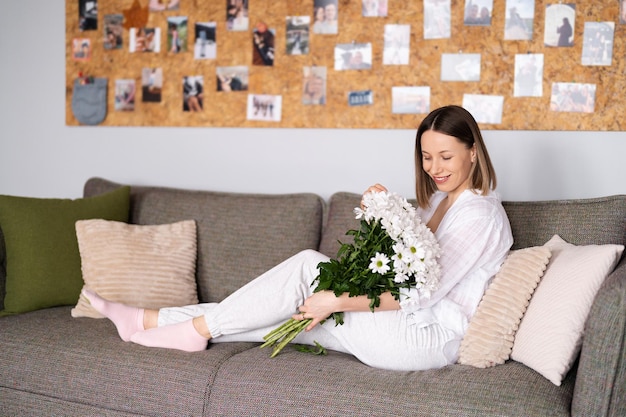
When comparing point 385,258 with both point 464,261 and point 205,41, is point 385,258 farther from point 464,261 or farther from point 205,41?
point 205,41

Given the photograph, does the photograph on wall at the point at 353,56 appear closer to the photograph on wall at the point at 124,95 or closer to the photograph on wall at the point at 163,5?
the photograph on wall at the point at 163,5

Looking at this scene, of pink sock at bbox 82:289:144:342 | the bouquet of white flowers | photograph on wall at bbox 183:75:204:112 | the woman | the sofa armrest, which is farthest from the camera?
photograph on wall at bbox 183:75:204:112

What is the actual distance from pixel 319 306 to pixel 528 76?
4.40ft

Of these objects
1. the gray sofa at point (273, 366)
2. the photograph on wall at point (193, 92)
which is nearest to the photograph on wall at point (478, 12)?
the gray sofa at point (273, 366)

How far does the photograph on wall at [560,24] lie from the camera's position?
283 centimetres

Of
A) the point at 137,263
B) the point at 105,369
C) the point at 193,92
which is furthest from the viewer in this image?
the point at 193,92

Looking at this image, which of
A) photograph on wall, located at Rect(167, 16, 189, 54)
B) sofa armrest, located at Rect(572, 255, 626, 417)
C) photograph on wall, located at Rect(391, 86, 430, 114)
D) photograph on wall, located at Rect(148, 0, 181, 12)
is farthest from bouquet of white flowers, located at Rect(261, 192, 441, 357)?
photograph on wall, located at Rect(148, 0, 181, 12)

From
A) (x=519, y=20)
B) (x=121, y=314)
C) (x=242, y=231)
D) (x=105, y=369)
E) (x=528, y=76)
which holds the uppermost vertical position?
(x=519, y=20)

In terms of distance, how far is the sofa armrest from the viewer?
5.81ft

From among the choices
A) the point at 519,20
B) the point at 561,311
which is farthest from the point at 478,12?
the point at 561,311

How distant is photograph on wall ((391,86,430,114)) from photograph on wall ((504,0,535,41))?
0.39 m

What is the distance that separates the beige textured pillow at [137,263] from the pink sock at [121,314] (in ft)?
0.73

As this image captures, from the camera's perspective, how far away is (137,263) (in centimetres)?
279

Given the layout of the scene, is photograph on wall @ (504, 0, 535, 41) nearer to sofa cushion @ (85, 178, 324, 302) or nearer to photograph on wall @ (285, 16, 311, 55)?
photograph on wall @ (285, 16, 311, 55)
